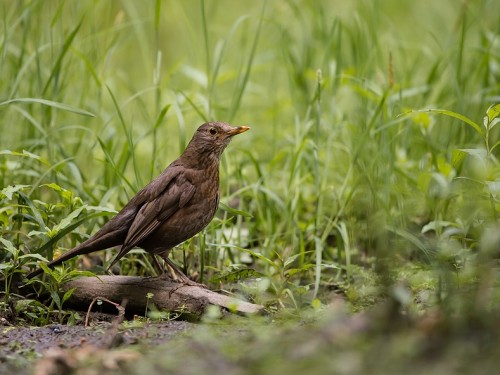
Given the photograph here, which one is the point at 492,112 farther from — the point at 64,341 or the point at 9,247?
the point at 9,247

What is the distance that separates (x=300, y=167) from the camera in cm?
583

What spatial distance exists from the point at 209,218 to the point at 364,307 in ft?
3.41

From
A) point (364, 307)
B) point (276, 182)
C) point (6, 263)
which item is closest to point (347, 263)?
point (364, 307)

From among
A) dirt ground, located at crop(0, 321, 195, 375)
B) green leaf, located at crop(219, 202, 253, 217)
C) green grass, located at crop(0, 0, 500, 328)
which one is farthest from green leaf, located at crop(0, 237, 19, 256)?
green leaf, located at crop(219, 202, 253, 217)

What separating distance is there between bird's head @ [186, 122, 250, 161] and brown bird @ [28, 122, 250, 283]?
144 millimetres

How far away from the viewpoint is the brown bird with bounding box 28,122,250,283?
4480 mm

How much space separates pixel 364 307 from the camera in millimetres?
4168

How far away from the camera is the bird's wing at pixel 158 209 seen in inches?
176

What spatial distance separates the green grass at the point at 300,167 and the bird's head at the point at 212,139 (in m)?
0.24

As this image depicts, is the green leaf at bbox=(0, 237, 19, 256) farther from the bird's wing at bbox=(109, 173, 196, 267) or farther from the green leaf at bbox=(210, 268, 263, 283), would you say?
the green leaf at bbox=(210, 268, 263, 283)

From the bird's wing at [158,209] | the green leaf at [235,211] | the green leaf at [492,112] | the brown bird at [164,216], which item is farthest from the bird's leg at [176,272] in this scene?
the green leaf at [492,112]

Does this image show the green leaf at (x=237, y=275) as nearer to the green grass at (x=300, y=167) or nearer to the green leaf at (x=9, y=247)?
the green grass at (x=300, y=167)

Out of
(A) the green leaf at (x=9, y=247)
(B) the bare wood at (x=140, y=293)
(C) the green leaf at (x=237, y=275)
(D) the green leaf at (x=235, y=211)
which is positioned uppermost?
(A) the green leaf at (x=9, y=247)

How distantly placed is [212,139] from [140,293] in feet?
3.78
